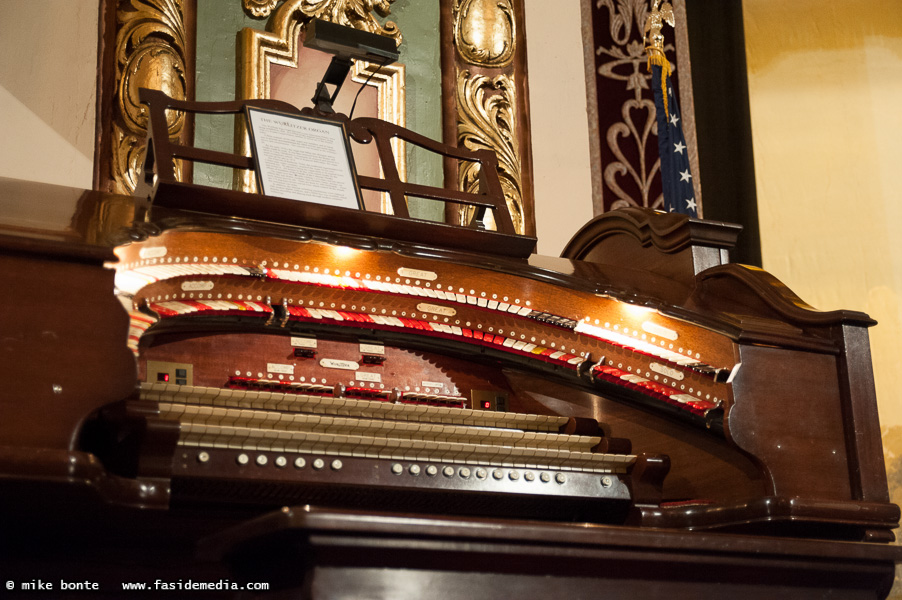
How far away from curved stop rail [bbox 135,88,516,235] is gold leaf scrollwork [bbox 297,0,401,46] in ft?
4.86

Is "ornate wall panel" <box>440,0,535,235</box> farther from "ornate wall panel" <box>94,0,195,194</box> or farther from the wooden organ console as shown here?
the wooden organ console

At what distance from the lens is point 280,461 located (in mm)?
2088

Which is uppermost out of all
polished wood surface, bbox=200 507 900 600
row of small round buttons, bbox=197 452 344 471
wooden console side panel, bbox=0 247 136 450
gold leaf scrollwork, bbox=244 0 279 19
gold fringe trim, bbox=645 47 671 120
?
gold leaf scrollwork, bbox=244 0 279 19

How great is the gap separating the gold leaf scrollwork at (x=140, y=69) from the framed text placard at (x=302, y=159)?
1181 millimetres

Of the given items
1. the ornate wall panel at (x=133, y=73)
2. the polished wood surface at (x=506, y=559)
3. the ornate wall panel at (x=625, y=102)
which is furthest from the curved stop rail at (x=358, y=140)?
the ornate wall panel at (x=625, y=102)

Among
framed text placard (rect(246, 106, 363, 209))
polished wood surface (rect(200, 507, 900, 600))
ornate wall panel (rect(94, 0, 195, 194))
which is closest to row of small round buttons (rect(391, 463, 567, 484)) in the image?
Result: polished wood surface (rect(200, 507, 900, 600))

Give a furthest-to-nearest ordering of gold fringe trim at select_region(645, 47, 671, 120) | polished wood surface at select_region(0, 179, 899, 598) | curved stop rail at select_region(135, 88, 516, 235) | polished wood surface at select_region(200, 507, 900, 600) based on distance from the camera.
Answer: gold fringe trim at select_region(645, 47, 671, 120) → curved stop rail at select_region(135, 88, 516, 235) → polished wood surface at select_region(0, 179, 899, 598) → polished wood surface at select_region(200, 507, 900, 600)

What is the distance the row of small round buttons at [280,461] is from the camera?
203 cm

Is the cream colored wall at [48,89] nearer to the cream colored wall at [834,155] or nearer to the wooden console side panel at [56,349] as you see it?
the wooden console side panel at [56,349]

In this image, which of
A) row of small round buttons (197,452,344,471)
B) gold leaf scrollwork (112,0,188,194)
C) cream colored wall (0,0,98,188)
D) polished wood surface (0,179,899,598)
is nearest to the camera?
polished wood surface (0,179,899,598)

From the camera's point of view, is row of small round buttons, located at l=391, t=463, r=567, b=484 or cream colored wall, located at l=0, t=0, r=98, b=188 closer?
row of small round buttons, located at l=391, t=463, r=567, b=484

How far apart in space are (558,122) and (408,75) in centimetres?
75

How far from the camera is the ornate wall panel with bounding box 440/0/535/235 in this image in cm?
445

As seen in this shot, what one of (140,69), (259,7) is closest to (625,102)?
(259,7)
